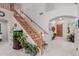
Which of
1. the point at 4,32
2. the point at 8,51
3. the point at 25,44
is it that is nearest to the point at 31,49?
the point at 25,44

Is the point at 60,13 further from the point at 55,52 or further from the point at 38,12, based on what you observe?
the point at 55,52

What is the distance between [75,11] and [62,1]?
257 millimetres

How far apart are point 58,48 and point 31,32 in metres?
0.50

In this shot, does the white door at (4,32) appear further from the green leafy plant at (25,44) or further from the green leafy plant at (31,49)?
the green leafy plant at (31,49)

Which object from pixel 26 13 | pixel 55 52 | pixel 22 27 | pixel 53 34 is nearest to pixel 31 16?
pixel 26 13

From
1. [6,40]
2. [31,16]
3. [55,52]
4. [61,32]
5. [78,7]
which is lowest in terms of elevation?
[55,52]

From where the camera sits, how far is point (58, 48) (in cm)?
184

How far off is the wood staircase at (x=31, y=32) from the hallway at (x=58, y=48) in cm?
11

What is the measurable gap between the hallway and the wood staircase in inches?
4.4

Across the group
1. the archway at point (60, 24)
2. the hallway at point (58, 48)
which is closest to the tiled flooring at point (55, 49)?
the hallway at point (58, 48)

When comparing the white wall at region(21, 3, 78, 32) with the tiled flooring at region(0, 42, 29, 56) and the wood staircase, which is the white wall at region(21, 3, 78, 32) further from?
the tiled flooring at region(0, 42, 29, 56)

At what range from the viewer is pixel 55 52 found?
6.05 feet

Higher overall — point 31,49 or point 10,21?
point 10,21

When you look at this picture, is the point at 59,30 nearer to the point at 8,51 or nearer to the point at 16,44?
the point at 16,44
